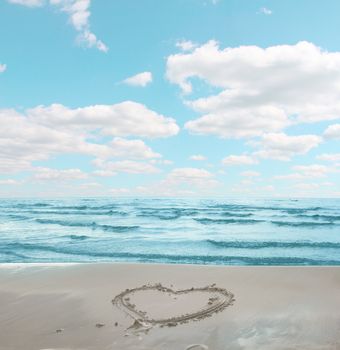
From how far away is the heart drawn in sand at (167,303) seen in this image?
522 cm

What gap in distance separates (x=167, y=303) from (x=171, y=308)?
1.01 ft

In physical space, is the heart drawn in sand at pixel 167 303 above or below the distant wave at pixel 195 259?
above

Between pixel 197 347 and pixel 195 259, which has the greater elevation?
pixel 197 347

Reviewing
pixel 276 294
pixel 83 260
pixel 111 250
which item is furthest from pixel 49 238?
pixel 276 294

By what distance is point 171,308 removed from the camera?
5.73 meters

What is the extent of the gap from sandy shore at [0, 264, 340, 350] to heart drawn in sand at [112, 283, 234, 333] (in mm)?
15

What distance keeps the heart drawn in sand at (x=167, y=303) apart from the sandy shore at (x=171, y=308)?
2 centimetres

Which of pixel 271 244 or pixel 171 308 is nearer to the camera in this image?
pixel 171 308

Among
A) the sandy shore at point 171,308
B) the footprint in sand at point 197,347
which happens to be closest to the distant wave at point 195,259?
the sandy shore at point 171,308

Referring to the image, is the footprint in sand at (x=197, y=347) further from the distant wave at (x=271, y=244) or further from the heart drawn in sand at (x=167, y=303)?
the distant wave at (x=271, y=244)

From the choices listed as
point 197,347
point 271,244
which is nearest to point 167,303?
point 197,347

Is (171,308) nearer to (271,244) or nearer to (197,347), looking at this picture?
(197,347)

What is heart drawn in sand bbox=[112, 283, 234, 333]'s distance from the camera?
5223 millimetres

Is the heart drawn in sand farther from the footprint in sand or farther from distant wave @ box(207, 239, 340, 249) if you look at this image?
distant wave @ box(207, 239, 340, 249)
